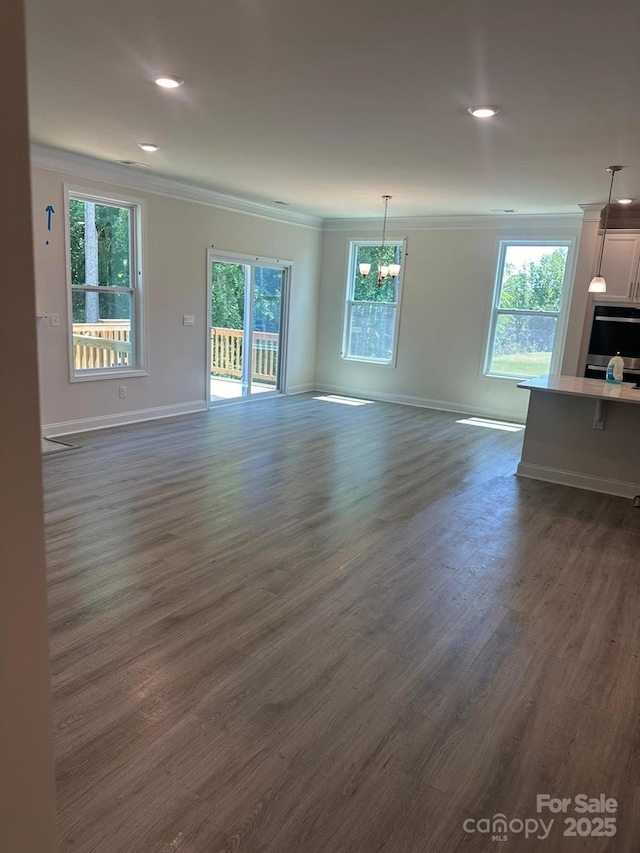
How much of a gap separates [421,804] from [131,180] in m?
6.20

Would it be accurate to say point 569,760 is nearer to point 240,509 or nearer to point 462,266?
point 240,509

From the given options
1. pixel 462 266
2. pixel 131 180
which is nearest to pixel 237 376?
pixel 131 180

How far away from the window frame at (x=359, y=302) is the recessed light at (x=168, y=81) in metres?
5.50

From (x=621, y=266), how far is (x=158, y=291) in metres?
5.26

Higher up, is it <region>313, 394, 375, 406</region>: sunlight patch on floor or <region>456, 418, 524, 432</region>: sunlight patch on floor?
<region>313, 394, 375, 406</region>: sunlight patch on floor

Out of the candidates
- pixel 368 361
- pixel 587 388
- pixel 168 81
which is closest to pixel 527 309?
pixel 368 361

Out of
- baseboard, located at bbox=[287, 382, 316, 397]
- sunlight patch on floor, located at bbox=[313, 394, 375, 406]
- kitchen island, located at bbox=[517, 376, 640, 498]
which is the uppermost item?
kitchen island, located at bbox=[517, 376, 640, 498]

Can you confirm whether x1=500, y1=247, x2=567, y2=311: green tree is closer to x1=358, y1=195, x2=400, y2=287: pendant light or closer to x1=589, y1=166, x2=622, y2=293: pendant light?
x1=589, y1=166, x2=622, y2=293: pendant light

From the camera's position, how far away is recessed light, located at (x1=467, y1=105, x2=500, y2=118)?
3.41 m

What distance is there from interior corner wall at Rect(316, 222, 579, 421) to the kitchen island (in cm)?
265

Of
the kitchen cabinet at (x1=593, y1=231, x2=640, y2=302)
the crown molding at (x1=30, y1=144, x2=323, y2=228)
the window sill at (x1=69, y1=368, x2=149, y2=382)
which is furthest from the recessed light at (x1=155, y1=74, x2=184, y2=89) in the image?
the kitchen cabinet at (x1=593, y1=231, x2=640, y2=302)

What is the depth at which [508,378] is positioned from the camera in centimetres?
789

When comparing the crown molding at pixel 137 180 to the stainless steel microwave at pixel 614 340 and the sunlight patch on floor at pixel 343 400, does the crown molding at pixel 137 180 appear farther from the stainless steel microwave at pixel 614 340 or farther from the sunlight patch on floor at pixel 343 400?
the stainless steel microwave at pixel 614 340

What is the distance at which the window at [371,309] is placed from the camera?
8719 mm
